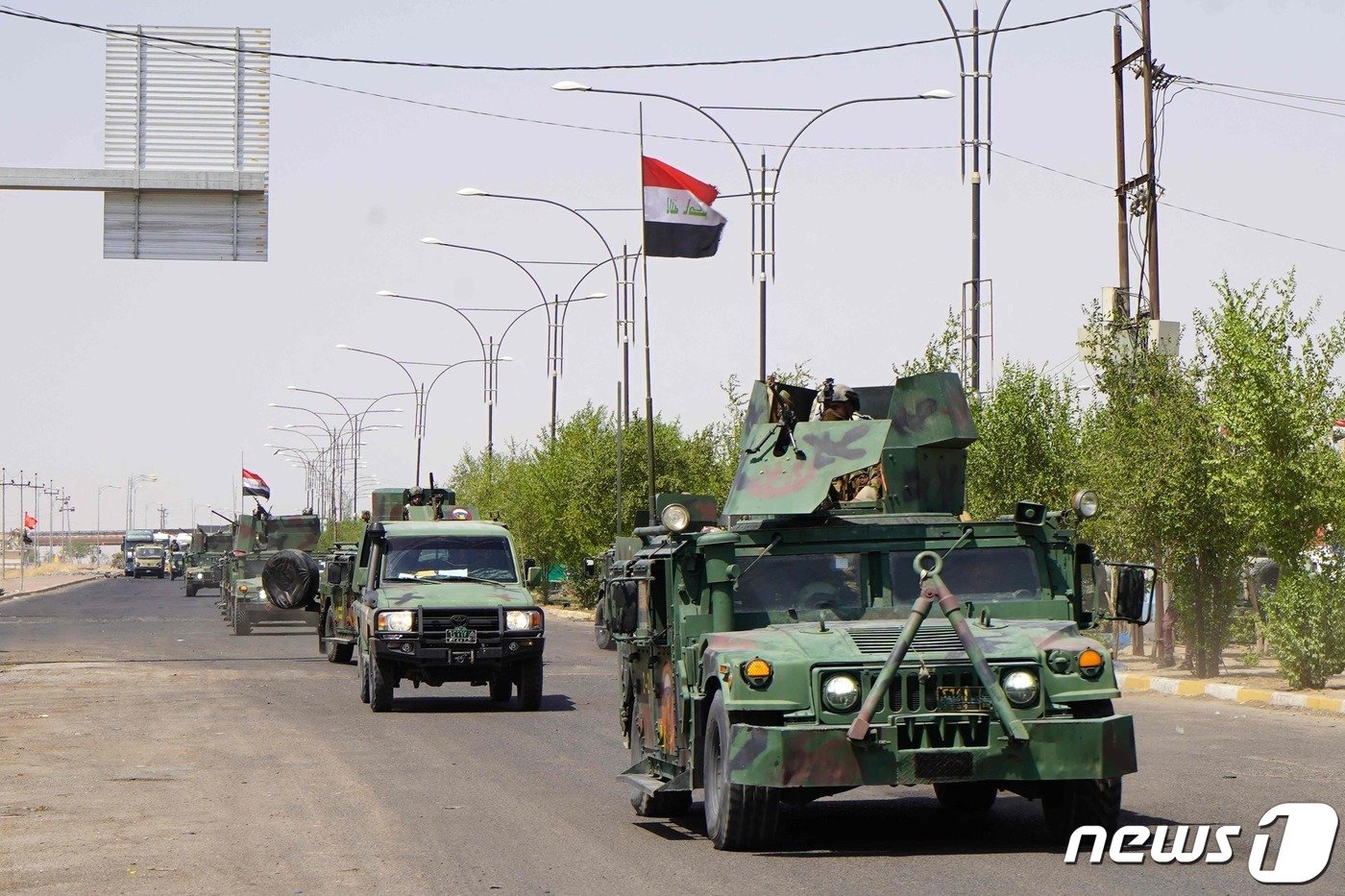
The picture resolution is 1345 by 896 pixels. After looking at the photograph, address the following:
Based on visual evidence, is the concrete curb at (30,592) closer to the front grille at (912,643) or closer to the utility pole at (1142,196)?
the utility pole at (1142,196)

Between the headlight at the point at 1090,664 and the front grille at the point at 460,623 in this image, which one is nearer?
the headlight at the point at 1090,664

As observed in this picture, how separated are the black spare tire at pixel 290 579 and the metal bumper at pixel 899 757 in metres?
22.0

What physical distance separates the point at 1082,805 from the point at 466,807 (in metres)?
4.43

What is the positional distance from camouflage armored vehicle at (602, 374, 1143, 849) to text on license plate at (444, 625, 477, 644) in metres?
8.65

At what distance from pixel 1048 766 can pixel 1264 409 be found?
1549 cm

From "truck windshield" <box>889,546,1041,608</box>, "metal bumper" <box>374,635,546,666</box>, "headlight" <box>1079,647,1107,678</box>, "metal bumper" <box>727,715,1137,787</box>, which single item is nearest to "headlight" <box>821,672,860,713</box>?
"metal bumper" <box>727,715,1137,787</box>

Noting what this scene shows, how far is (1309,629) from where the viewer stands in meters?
24.6

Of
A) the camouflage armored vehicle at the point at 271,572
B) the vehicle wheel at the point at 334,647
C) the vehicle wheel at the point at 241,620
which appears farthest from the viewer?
the vehicle wheel at the point at 241,620

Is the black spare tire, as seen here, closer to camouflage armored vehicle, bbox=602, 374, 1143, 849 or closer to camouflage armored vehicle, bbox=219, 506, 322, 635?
camouflage armored vehicle, bbox=219, 506, 322, 635

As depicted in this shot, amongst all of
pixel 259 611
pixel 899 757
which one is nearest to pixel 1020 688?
pixel 899 757

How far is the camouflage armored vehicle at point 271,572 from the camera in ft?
104

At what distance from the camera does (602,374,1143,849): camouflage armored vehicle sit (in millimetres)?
10188

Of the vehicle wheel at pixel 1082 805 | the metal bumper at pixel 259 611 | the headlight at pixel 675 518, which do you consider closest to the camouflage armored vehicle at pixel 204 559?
the metal bumper at pixel 259 611

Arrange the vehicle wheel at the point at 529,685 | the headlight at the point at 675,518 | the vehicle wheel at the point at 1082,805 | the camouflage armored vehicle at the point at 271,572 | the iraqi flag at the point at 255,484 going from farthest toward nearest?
the iraqi flag at the point at 255,484, the camouflage armored vehicle at the point at 271,572, the vehicle wheel at the point at 529,685, the headlight at the point at 675,518, the vehicle wheel at the point at 1082,805
